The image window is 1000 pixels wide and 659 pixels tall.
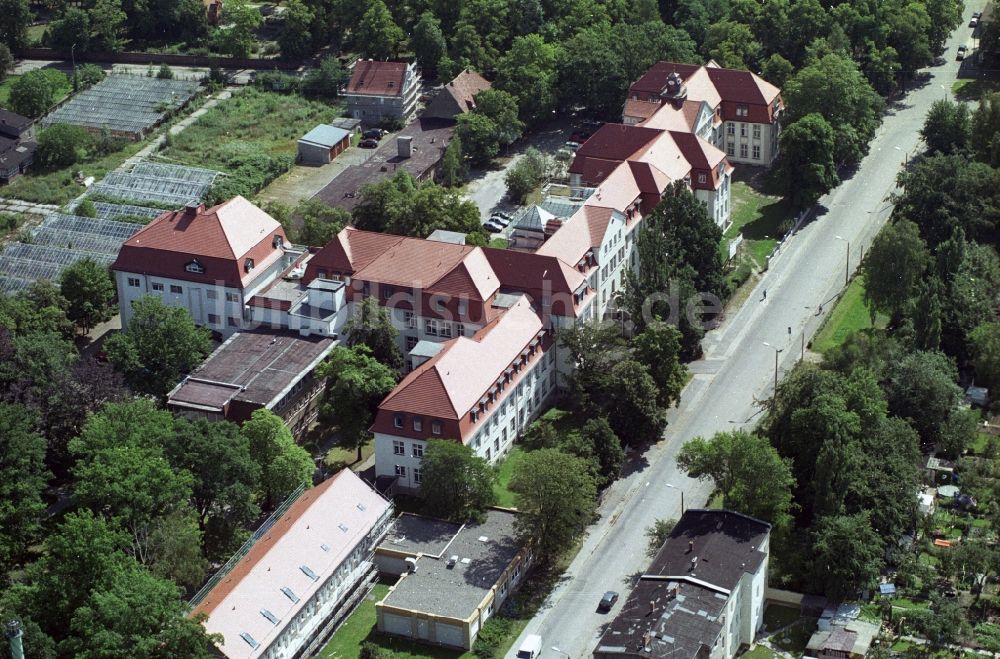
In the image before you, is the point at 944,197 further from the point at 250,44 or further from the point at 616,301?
the point at 250,44

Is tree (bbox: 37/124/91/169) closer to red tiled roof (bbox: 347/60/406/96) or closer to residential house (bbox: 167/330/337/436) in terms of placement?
red tiled roof (bbox: 347/60/406/96)

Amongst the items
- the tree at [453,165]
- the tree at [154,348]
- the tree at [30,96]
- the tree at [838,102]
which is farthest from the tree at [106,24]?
the tree at [154,348]

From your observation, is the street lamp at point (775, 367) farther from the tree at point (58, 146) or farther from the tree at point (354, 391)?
the tree at point (58, 146)

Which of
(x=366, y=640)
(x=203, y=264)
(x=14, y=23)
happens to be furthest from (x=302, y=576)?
(x=14, y=23)

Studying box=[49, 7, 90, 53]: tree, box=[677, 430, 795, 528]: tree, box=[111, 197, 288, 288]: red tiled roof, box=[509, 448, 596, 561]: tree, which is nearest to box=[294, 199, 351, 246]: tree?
box=[111, 197, 288, 288]: red tiled roof

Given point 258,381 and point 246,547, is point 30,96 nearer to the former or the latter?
point 258,381

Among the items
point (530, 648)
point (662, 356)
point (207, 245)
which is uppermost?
point (207, 245)
